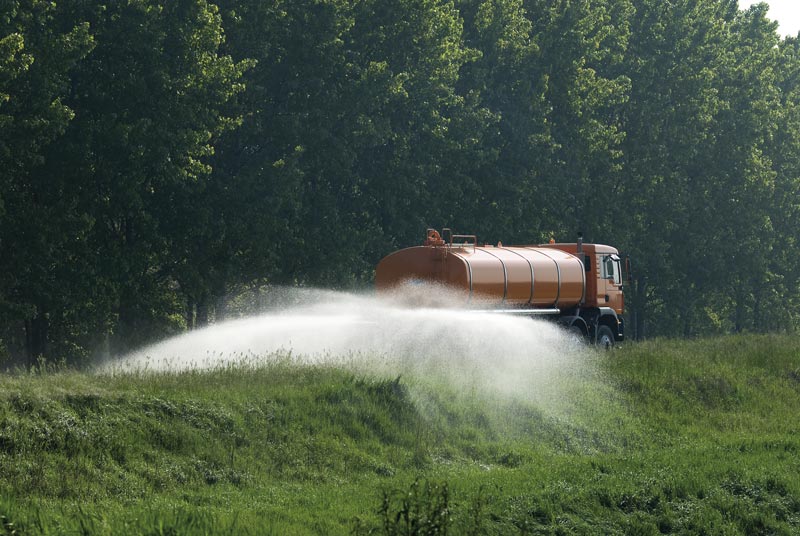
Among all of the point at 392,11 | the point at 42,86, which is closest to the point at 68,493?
the point at 42,86

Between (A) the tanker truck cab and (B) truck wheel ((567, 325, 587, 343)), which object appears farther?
(A) the tanker truck cab

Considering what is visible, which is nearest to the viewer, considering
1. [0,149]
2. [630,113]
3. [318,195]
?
[0,149]

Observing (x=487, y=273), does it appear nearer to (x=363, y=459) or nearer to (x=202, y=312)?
(x=202, y=312)

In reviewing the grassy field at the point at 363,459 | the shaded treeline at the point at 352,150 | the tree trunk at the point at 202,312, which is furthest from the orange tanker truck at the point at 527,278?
the tree trunk at the point at 202,312

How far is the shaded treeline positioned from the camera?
101 ft

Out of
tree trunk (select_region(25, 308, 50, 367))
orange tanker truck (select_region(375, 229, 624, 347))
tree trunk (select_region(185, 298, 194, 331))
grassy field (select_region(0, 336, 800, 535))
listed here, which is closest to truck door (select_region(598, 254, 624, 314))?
orange tanker truck (select_region(375, 229, 624, 347))

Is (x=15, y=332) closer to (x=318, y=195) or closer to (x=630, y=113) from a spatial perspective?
(x=318, y=195)

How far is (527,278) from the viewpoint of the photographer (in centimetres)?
3069

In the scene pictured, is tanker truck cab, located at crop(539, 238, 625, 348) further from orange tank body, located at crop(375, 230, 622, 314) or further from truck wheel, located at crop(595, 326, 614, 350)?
orange tank body, located at crop(375, 230, 622, 314)

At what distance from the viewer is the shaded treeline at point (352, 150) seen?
30641mm

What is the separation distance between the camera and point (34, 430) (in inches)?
607

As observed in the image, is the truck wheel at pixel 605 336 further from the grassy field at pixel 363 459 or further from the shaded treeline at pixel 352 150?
the grassy field at pixel 363 459

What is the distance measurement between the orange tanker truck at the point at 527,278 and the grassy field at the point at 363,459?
4897 millimetres

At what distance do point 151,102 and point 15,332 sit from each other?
26.2 ft
